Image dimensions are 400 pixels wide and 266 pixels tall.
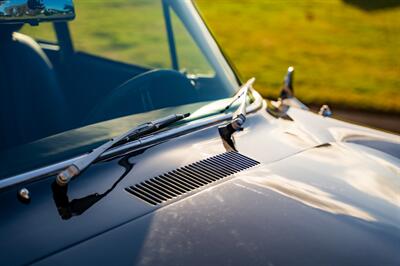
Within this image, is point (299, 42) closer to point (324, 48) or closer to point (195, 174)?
point (324, 48)

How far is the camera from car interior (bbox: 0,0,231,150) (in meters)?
2.22

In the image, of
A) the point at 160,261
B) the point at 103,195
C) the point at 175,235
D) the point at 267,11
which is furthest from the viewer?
the point at 267,11

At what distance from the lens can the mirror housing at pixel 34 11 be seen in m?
2.32

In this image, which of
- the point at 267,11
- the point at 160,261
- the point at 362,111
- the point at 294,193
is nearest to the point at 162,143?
the point at 294,193

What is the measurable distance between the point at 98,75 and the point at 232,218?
0.93 meters

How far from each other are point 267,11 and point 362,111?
17.8ft

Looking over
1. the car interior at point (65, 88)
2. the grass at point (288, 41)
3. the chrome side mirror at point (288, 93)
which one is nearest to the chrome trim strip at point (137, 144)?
the car interior at point (65, 88)

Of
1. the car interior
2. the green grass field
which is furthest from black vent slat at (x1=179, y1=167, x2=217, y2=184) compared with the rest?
the green grass field

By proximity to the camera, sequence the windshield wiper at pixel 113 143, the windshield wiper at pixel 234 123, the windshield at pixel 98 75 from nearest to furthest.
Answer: the windshield wiper at pixel 113 143 → the windshield at pixel 98 75 → the windshield wiper at pixel 234 123

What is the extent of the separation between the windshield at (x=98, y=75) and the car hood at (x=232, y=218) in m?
0.18

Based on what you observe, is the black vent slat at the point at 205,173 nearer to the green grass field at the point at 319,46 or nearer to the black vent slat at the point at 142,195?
the black vent slat at the point at 142,195

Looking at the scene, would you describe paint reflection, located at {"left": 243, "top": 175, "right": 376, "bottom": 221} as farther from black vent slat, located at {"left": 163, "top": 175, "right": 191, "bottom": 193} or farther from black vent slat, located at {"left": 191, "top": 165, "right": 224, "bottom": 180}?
black vent slat, located at {"left": 163, "top": 175, "right": 191, "bottom": 193}

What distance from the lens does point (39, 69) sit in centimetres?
237

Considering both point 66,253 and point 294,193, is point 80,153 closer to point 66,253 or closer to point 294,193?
point 66,253
